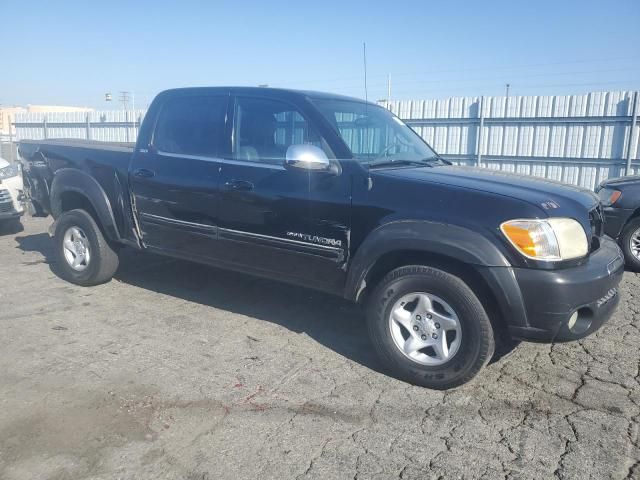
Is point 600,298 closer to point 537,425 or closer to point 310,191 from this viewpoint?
point 537,425

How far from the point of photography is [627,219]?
21.6 ft

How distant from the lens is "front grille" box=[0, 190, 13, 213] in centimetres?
843

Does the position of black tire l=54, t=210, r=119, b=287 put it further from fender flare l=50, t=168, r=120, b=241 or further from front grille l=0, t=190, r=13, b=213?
front grille l=0, t=190, r=13, b=213

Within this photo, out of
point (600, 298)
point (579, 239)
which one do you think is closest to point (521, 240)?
point (579, 239)

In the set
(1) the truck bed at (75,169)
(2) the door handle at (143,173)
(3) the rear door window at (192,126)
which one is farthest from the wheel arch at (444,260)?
(1) the truck bed at (75,169)

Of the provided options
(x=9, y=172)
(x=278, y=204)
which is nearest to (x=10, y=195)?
(x=9, y=172)

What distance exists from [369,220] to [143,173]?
2344 millimetres

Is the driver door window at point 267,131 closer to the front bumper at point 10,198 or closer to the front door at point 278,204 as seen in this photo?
the front door at point 278,204

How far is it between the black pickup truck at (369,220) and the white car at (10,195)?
410cm

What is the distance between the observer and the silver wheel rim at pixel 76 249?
5.58 meters

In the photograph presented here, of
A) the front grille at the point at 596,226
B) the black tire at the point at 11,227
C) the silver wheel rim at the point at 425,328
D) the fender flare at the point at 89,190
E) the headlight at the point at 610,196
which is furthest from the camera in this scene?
the black tire at the point at 11,227

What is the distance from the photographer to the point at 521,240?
122 inches

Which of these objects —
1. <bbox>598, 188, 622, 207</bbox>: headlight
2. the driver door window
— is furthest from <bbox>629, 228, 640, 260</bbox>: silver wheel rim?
the driver door window

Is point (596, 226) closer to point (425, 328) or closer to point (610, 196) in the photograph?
point (425, 328)
